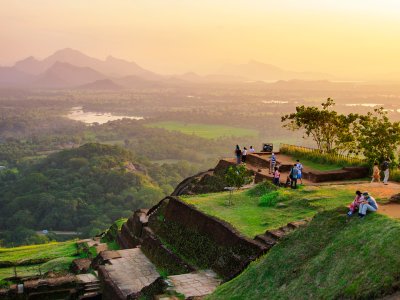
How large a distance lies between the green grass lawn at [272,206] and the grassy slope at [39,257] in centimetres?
709

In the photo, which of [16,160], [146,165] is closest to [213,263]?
[146,165]

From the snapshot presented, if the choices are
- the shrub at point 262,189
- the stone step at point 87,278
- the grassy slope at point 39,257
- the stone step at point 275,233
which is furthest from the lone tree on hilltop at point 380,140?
the grassy slope at point 39,257

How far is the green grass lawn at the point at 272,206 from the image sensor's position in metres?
14.1

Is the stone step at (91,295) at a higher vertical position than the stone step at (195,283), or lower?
lower

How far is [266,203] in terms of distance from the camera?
52.2 ft

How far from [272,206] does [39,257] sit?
1315 cm

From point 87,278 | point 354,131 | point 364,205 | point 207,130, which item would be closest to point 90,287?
point 87,278

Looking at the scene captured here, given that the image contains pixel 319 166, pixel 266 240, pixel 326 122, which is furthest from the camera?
pixel 326 122

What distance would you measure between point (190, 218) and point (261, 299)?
6315mm

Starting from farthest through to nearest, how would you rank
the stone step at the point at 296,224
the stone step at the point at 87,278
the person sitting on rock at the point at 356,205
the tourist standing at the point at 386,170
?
1. the tourist standing at the point at 386,170
2. the stone step at the point at 87,278
3. the stone step at the point at 296,224
4. the person sitting on rock at the point at 356,205

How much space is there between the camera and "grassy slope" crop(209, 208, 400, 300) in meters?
8.28

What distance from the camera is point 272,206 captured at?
51.6 ft

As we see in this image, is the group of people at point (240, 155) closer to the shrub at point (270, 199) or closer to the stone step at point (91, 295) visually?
the shrub at point (270, 199)

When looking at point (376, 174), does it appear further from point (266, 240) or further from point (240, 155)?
point (266, 240)
